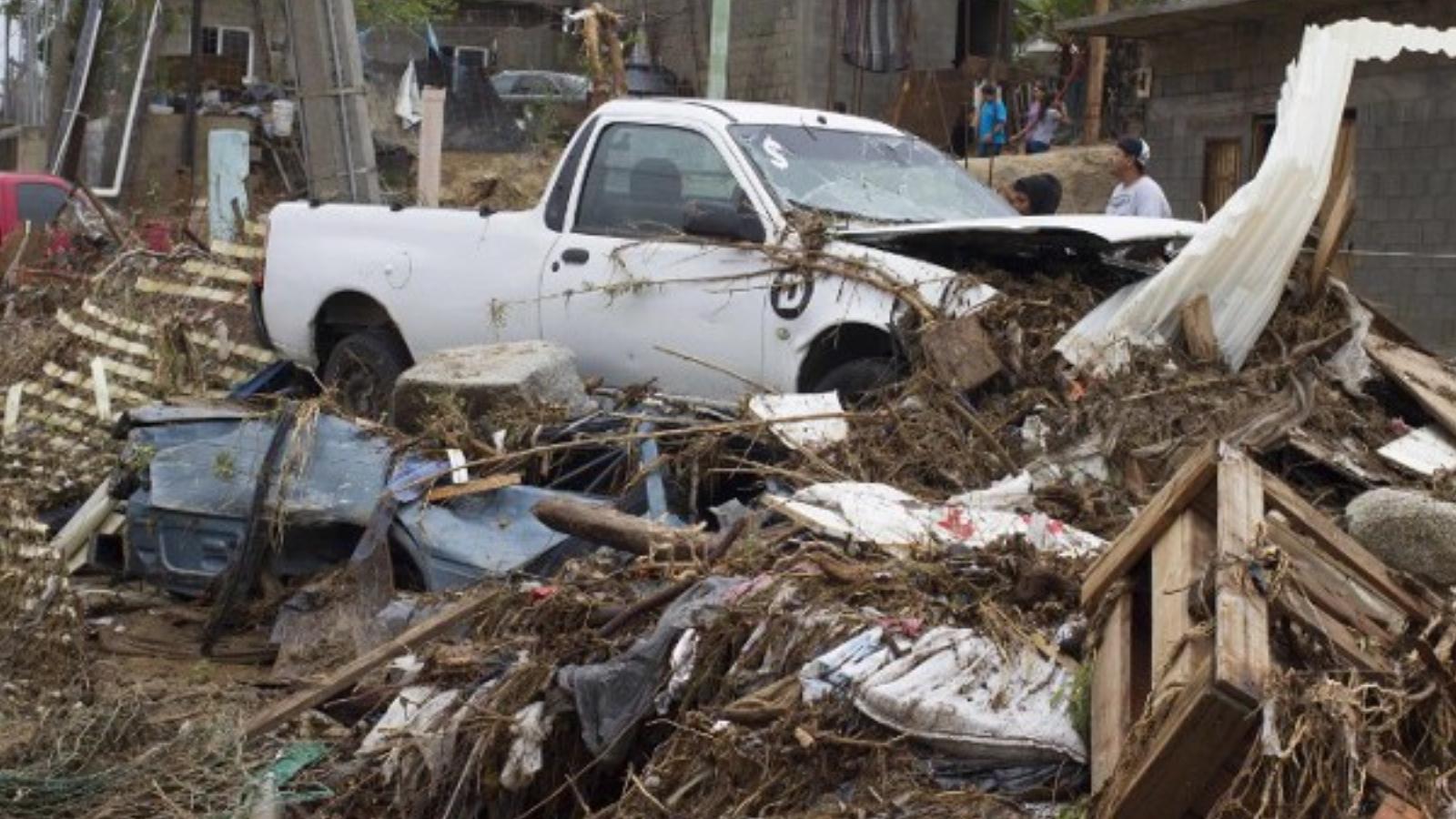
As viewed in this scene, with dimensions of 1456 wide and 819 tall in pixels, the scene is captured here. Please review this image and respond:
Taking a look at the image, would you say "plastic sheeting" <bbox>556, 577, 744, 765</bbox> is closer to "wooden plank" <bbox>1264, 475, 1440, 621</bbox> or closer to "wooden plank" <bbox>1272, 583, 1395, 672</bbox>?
"wooden plank" <bbox>1264, 475, 1440, 621</bbox>

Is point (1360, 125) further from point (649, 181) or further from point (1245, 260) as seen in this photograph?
point (1245, 260)

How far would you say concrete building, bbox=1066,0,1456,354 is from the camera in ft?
56.9

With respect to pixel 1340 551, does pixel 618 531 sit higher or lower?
lower

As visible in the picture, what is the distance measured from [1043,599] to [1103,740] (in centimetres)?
96

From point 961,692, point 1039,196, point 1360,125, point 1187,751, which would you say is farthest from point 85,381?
point 1360,125

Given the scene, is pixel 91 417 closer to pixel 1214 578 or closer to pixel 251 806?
pixel 251 806

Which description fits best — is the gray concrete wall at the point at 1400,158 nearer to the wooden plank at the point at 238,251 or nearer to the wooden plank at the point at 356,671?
the wooden plank at the point at 238,251

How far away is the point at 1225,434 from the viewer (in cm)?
745

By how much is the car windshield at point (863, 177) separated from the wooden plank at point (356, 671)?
299 cm

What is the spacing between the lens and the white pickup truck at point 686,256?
345 inches

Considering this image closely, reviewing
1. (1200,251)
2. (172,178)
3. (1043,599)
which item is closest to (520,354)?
(1200,251)

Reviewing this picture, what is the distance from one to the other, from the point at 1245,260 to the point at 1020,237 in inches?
34.6

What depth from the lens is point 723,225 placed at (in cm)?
896

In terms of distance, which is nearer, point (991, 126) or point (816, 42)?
point (991, 126)
